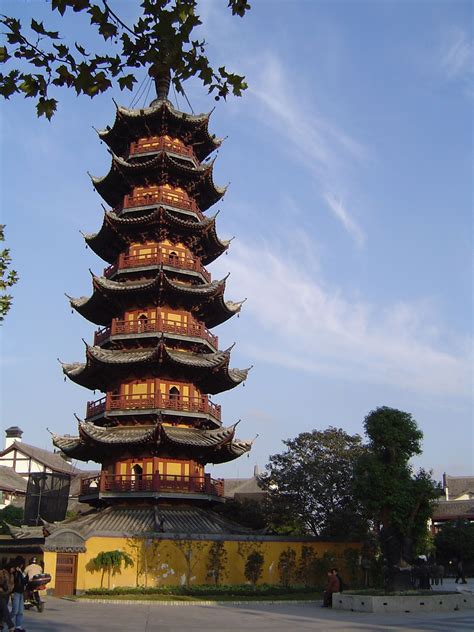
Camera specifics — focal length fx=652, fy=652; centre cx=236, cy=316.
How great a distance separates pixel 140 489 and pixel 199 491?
111 inches

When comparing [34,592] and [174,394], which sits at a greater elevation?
[174,394]

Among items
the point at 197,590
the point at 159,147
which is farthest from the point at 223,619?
the point at 159,147

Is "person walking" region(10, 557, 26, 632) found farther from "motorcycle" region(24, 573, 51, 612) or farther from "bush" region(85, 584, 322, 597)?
"bush" region(85, 584, 322, 597)

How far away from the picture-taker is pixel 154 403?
29.9 meters

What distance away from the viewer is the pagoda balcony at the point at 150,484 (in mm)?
28422

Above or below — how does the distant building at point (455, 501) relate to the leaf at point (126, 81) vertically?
below

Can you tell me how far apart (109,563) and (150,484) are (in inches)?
165

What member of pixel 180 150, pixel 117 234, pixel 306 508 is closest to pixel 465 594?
pixel 306 508

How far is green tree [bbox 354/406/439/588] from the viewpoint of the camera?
2259 centimetres

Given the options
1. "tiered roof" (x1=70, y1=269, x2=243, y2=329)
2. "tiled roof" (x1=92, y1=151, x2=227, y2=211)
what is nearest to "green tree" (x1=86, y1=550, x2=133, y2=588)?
"tiered roof" (x1=70, y1=269, x2=243, y2=329)

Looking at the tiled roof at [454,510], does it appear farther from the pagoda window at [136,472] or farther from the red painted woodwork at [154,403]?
the pagoda window at [136,472]

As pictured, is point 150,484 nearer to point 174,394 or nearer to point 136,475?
point 136,475

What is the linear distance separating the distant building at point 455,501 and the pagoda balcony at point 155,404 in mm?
39555

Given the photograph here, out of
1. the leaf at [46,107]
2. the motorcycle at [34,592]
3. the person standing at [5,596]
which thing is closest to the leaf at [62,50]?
the leaf at [46,107]
